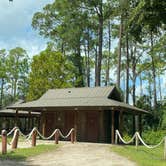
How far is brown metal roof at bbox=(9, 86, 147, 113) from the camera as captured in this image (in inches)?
1126

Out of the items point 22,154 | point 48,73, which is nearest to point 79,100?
point 22,154

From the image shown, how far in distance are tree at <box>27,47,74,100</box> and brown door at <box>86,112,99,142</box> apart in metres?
17.6

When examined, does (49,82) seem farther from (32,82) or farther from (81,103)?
(81,103)

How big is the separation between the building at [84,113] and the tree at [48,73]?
48.1 ft

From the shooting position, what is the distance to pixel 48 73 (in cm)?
4894

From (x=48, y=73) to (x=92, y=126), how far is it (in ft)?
63.9

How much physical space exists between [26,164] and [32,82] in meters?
34.1

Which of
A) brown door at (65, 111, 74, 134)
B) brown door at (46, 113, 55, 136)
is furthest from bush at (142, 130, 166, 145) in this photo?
brown door at (46, 113, 55, 136)

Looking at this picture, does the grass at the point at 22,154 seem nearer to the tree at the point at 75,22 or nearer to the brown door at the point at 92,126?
the brown door at the point at 92,126

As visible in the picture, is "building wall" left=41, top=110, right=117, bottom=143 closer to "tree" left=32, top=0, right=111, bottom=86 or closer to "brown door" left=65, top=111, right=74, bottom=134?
"brown door" left=65, top=111, right=74, bottom=134

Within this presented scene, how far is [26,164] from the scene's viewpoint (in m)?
15.0

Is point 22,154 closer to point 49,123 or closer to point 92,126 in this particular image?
point 92,126

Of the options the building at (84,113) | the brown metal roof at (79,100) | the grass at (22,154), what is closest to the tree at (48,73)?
the brown metal roof at (79,100)

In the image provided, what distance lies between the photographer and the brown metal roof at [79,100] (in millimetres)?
28592
